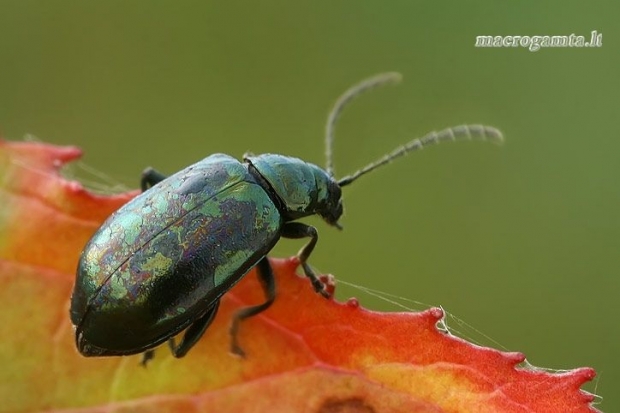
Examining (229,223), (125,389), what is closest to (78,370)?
(125,389)

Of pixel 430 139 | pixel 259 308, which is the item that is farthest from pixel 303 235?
pixel 259 308

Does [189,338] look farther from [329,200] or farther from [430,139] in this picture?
[430,139]

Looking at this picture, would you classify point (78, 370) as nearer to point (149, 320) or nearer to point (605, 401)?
point (149, 320)

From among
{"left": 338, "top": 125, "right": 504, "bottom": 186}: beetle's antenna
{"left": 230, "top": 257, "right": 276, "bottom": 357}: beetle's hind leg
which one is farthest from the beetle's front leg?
{"left": 338, "top": 125, "right": 504, "bottom": 186}: beetle's antenna

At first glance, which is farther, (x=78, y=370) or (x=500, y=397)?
(x=78, y=370)

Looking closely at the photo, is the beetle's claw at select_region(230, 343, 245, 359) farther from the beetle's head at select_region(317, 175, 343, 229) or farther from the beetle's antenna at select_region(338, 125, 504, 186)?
the beetle's antenna at select_region(338, 125, 504, 186)

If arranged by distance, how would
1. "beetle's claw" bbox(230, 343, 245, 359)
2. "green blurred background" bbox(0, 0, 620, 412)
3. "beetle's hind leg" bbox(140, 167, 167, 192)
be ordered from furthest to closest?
1. "green blurred background" bbox(0, 0, 620, 412)
2. "beetle's hind leg" bbox(140, 167, 167, 192)
3. "beetle's claw" bbox(230, 343, 245, 359)
